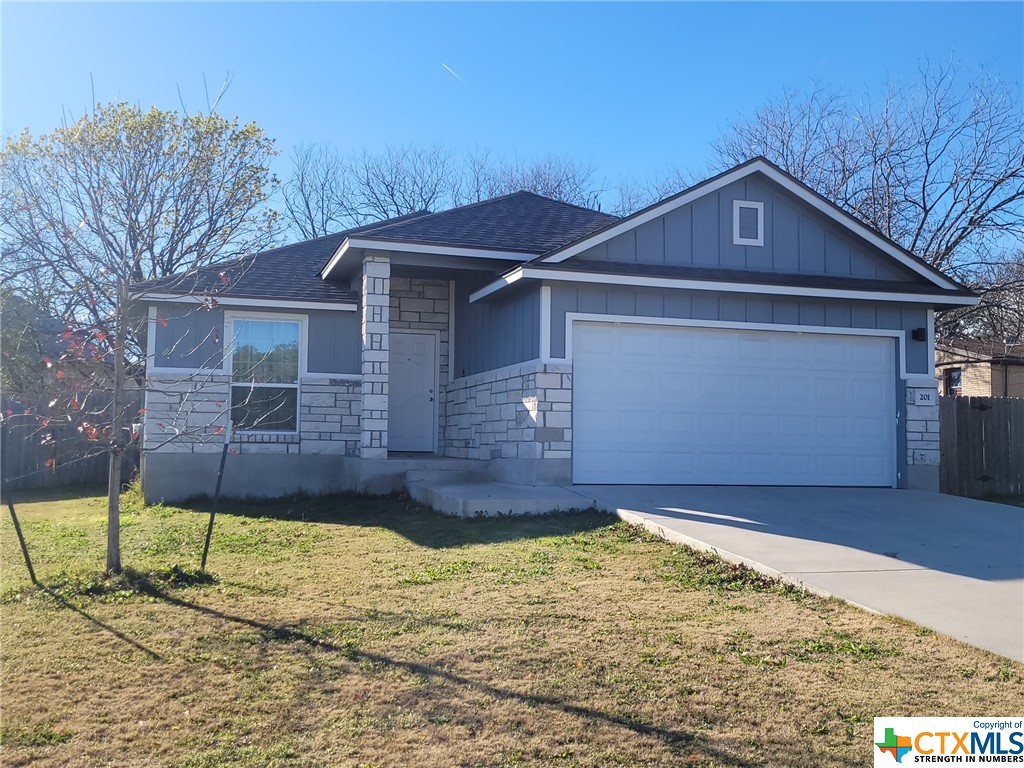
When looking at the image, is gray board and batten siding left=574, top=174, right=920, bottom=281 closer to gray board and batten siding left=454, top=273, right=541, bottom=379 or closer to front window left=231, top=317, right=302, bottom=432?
gray board and batten siding left=454, top=273, right=541, bottom=379

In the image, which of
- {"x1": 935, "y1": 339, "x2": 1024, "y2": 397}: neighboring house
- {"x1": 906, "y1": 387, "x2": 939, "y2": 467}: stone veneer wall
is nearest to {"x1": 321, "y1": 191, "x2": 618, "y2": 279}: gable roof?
{"x1": 906, "y1": 387, "x2": 939, "y2": 467}: stone veneer wall

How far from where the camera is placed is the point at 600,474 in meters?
11.9

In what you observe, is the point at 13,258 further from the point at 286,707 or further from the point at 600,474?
the point at 286,707

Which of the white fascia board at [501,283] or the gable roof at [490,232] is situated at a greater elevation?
the gable roof at [490,232]

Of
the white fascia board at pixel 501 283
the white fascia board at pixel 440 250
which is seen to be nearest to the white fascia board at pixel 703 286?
the white fascia board at pixel 501 283

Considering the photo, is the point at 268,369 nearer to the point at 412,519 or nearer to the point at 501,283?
the point at 501,283

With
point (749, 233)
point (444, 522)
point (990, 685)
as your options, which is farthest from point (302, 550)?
point (749, 233)

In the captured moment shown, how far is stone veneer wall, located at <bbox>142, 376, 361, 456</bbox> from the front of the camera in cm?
1379

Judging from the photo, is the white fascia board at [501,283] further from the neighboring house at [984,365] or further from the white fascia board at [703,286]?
the neighboring house at [984,365]

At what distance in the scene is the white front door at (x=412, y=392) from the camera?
1555 centimetres

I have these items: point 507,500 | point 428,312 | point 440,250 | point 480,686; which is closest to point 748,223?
point 440,250

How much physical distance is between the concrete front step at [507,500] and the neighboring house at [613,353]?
1.92ft

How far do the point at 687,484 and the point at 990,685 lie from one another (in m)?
7.33

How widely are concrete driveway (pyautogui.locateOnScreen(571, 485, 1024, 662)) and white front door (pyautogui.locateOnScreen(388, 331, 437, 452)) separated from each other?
15.8 ft
